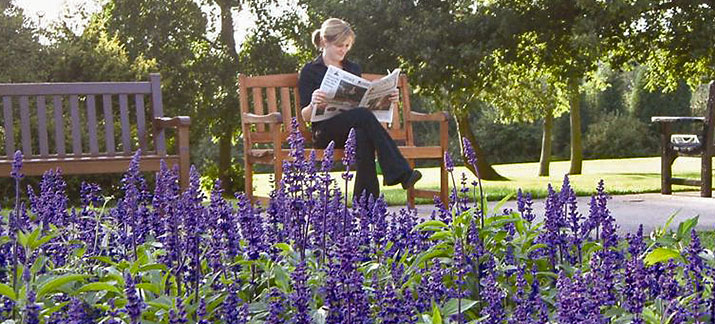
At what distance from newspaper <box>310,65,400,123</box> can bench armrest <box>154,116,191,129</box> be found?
2.90 feet

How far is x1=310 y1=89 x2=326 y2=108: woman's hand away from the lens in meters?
6.39

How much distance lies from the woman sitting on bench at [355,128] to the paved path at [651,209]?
1234mm

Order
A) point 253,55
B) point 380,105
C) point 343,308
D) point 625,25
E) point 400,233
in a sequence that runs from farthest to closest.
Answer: point 253,55 < point 625,25 < point 380,105 < point 400,233 < point 343,308

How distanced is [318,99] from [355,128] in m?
0.34

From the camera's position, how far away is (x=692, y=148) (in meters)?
10.3

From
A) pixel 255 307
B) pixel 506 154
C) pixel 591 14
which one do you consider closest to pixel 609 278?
pixel 255 307

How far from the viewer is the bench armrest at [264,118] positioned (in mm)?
6383

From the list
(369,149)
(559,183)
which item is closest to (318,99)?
(369,149)

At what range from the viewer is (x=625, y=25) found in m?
16.1

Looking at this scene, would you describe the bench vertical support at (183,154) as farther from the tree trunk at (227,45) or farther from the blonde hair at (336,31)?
the tree trunk at (227,45)

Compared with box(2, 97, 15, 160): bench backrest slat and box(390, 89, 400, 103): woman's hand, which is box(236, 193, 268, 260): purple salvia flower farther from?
box(2, 97, 15, 160): bench backrest slat

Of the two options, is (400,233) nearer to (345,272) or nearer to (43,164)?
(345,272)

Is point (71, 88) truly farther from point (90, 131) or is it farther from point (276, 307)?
point (276, 307)

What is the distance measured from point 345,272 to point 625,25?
15.0 m
